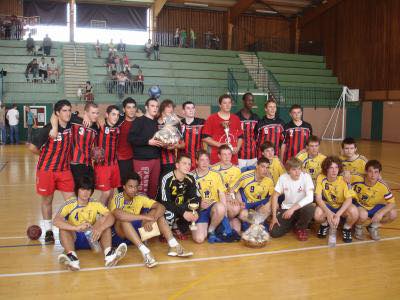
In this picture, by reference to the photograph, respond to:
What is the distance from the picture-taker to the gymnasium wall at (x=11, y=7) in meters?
23.4

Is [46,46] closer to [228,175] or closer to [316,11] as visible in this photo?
[316,11]

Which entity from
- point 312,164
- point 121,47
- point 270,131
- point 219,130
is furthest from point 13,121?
point 312,164

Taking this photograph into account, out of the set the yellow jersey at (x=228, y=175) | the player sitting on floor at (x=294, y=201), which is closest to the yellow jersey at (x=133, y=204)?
the yellow jersey at (x=228, y=175)

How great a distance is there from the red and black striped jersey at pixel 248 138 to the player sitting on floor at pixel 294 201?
1.16 metres

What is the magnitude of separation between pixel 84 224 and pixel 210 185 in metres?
1.71

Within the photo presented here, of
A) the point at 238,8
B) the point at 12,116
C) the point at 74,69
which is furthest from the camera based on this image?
the point at 238,8

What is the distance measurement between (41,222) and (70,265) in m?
2.01

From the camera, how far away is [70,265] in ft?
12.9

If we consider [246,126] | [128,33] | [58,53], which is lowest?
[246,126]

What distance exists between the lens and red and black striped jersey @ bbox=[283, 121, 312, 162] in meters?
6.11

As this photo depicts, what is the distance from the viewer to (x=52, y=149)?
4.81 metres

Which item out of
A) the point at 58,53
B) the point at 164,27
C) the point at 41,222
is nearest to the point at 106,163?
the point at 41,222

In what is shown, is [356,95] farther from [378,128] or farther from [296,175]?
[296,175]

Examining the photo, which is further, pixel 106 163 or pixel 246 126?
pixel 246 126
